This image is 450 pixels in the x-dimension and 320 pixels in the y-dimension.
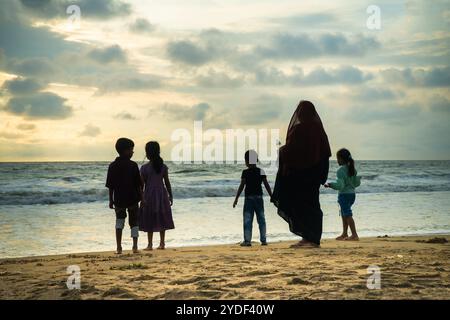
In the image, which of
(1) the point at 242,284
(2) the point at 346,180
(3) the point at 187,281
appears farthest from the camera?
(2) the point at 346,180

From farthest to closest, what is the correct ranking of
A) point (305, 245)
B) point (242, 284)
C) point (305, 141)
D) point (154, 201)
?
point (154, 201) → point (305, 245) → point (305, 141) → point (242, 284)

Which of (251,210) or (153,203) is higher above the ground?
(153,203)

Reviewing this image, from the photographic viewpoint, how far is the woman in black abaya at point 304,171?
8141mm

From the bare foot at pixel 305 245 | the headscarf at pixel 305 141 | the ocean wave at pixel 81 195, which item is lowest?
the ocean wave at pixel 81 195

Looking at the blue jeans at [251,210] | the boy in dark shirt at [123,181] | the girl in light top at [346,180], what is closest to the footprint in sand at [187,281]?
the boy in dark shirt at [123,181]

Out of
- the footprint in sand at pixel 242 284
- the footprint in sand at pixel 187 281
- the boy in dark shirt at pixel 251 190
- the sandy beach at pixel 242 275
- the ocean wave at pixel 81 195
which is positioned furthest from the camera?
the ocean wave at pixel 81 195

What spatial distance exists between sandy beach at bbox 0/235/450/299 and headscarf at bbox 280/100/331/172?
1434 millimetres

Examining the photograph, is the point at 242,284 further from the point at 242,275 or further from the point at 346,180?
the point at 346,180

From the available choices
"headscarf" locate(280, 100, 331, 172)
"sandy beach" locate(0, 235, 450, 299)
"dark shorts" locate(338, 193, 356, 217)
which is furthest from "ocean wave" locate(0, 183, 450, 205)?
"headscarf" locate(280, 100, 331, 172)

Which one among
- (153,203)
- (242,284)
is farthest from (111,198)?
(242,284)

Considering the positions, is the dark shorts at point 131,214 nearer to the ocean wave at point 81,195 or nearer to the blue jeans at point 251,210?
the blue jeans at point 251,210

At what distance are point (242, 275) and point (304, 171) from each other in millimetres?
2817

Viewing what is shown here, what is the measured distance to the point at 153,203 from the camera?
9.10 metres
